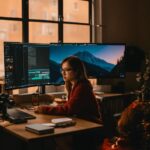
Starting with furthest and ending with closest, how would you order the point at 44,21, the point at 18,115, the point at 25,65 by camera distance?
the point at 44,21 < the point at 25,65 < the point at 18,115

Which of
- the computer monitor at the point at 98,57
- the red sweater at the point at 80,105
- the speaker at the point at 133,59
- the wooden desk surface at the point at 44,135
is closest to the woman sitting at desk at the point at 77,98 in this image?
the red sweater at the point at 80,105

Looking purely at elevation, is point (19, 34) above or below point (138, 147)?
above

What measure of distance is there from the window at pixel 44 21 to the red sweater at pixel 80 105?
116cm

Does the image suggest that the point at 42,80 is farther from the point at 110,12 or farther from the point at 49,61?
the point at 110,12

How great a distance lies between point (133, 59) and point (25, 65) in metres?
1.83

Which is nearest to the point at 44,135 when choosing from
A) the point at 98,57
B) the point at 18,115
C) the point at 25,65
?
the point at 18,115

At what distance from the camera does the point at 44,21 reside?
4.21 m

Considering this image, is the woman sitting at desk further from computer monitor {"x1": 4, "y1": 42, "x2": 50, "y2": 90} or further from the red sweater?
computer monitor {"x1": 4, "y1": 42, "x2": 50, "y2": 90}

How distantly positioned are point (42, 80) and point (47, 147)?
0.73 meters

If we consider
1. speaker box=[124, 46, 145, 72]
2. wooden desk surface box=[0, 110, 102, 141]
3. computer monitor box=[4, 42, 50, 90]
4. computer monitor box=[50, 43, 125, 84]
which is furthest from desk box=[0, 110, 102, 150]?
speaker box=[124, 46, 145, 72]

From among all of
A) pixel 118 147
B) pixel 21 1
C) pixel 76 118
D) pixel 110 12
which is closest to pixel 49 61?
pixel 21 1

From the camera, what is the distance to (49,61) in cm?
377

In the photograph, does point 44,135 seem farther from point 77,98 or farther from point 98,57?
point 98,57

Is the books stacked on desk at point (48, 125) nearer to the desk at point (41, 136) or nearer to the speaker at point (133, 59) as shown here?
the desk at point (41, 136)
